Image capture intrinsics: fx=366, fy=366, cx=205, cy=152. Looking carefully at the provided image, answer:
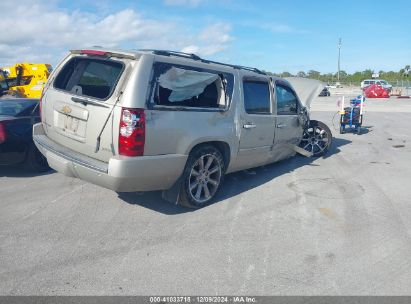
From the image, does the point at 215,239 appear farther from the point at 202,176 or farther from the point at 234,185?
the point at 234,185

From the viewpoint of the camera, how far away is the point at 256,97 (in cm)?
553

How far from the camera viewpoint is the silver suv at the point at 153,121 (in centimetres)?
384

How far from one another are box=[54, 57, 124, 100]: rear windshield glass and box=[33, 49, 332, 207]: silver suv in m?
0.01

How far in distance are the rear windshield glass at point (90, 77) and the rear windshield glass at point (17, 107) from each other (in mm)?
1624

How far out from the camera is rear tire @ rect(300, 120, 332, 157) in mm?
8023

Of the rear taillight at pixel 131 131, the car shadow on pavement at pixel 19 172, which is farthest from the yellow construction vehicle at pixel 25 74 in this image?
the rear taillight at pixel 131 131

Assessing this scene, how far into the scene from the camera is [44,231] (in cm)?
403

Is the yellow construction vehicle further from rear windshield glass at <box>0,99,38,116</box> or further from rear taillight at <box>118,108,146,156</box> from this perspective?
rear taillight at <box>118,108,146,156</box>

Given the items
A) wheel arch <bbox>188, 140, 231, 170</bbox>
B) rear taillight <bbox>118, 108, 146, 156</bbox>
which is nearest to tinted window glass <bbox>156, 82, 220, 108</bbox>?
rear taillight <bbox>118, 108, 146, 156</bbox>

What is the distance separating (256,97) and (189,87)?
4.86 feet

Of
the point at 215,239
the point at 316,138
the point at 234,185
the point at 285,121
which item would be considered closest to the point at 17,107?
the point at 234,185

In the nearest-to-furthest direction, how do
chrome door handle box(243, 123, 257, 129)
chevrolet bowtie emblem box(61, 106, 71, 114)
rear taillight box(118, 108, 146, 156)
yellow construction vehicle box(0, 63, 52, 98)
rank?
rear taillight box(118, 108, 146, 156) → chevrolet bowtie emblem box(61, 106, 71, 114) → chrome door handle box(243, 123, 257, 129) → yellow construction vehicle box(0, 63, 52, 98)

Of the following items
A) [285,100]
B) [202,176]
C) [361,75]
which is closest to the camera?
[202,176]

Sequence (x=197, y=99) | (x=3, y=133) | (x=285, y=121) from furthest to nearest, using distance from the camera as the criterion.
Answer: (x=285, y=121) → (x=3, y=133) → (x=197, y=99)
